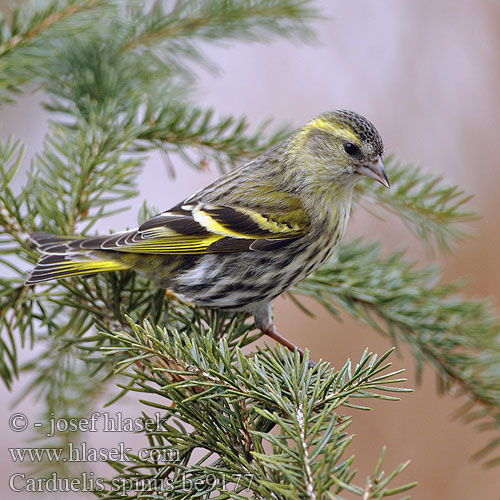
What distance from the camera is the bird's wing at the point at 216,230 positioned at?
147 centimetres

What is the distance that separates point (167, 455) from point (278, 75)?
2484 millimetres

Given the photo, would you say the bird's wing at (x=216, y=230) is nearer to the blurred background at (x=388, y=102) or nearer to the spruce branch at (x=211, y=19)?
the spruce branch at (x=211, y=19)

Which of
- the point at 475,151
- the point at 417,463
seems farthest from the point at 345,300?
the point at 475,151

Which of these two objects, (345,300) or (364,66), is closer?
(345,300)

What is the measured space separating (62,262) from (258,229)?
51cm

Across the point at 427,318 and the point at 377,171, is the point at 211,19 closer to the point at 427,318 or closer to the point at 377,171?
the point at 377,171

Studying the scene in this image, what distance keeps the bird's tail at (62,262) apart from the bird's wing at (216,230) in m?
0.10

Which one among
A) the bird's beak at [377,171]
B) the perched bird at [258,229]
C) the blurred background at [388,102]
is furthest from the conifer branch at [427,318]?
the blurred background at [388,102]

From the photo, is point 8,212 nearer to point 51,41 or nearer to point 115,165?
point 115,165

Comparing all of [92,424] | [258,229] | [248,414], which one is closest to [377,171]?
[258,229]

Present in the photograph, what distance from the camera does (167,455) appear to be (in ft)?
3.10

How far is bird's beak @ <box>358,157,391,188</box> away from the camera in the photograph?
149 centimetres

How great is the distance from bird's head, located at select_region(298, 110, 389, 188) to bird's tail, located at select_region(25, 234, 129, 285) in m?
0.61

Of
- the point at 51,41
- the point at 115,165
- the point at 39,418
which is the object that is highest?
the point at 51,41
